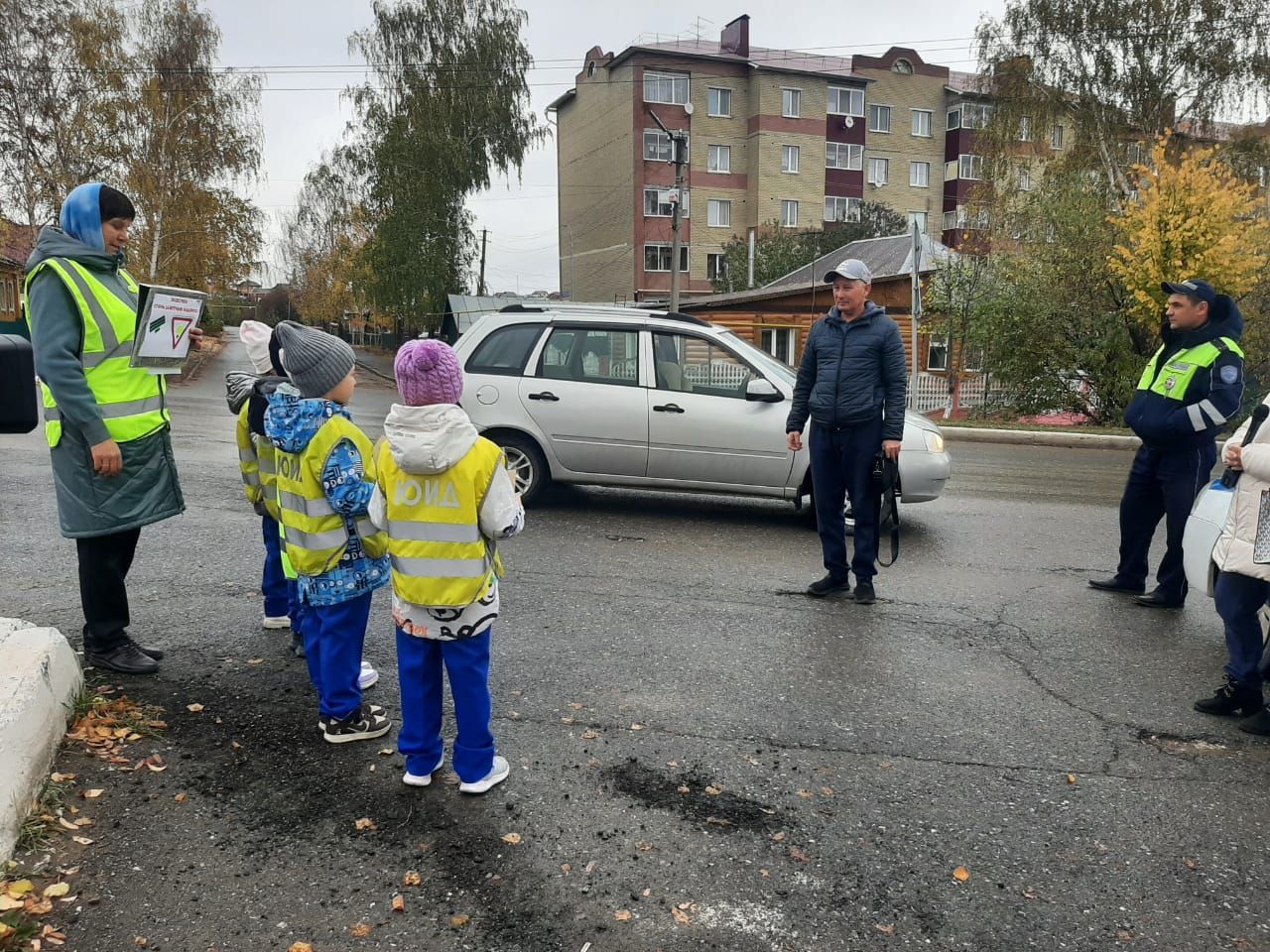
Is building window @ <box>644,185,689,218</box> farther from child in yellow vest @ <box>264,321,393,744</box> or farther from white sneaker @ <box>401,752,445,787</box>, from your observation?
white sneaker @ <box>401,752,445,787</box>

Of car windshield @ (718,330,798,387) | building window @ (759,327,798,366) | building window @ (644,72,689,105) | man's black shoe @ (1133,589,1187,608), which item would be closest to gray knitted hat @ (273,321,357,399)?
car windshield @ (718,330,798,387)

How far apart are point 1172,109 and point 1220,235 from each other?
12.9 metres

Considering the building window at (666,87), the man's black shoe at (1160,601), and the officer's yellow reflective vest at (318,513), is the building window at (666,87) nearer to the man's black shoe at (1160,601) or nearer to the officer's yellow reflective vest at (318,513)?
the man's black shoe at (1160,601)

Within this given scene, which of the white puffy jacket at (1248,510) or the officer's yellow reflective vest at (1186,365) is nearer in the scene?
the white puffy jacket at (1248,510)

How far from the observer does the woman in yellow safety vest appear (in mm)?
3723

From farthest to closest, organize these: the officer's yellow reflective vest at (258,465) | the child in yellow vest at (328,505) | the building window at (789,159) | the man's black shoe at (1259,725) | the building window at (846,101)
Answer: the building window at (846,101), the building window at (789,159), the officer's yellow reflective vest at (258,465), the man's black shoe at (1259,725), the child in yellow vest at (328,505)

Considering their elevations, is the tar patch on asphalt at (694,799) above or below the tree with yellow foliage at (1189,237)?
below

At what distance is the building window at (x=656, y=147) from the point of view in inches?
1828

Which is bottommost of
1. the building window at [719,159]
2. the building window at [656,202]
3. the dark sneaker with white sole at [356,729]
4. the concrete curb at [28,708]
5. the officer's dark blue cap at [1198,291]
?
the dark sneaker with white sole at [356,729]

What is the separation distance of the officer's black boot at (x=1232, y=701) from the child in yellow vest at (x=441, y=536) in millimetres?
3261

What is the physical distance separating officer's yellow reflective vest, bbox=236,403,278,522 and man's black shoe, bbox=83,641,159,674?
85 cm

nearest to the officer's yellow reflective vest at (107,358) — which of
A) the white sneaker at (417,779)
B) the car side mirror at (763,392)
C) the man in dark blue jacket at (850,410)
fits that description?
the white sneaker at (417,779)

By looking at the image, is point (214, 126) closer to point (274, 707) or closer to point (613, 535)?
point (613, 535)

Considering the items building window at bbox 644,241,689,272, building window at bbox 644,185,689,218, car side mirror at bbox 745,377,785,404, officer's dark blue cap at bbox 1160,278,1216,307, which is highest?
building window at bbox 644,185,689,218
